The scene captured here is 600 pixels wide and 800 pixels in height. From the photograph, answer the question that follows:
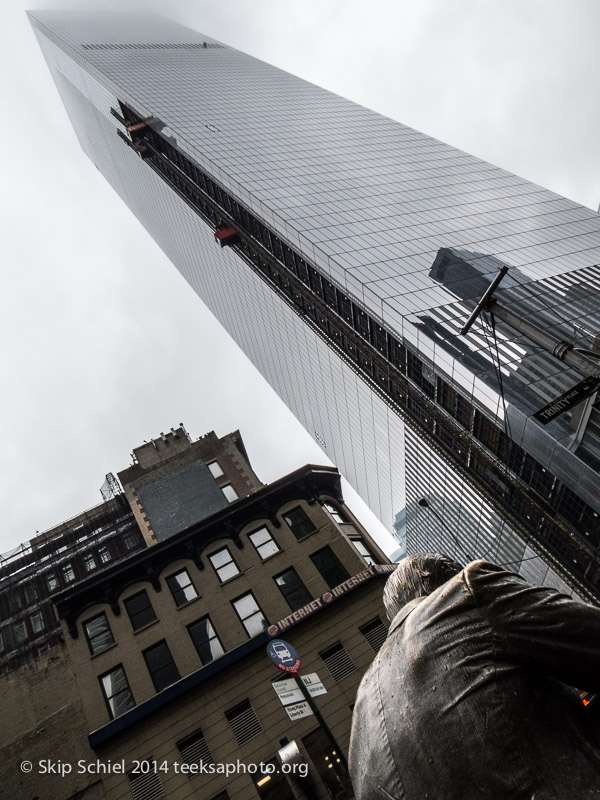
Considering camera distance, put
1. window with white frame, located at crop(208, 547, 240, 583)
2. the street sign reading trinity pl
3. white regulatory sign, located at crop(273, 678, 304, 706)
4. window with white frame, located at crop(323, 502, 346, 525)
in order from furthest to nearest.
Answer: window with white frame, located at crop(323, 502, 346, 525), window with white frame, located at crop(208, 547, 240, 583), white regulatory sign, located at crop(273, 678, 304, 706), the street sign reading trinity pl

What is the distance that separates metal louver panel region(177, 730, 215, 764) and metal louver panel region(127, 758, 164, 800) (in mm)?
1298

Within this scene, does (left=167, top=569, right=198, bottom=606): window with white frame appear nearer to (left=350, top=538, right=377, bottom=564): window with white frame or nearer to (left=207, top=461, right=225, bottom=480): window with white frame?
(left=350, top=538, right=377, bottom=564): window with white frame

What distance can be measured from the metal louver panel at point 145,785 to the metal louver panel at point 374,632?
35.6 ft

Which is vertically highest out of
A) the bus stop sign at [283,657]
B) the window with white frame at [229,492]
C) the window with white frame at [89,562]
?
the window with white frame at [89,562]

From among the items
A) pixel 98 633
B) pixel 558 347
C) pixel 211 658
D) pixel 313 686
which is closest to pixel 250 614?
pixel 211 658

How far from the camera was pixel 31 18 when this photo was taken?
162125 mm

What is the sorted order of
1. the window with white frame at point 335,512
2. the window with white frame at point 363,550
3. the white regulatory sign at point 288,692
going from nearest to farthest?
the white regulatory sign at point 288,692, the window with white frame at point 363,550, the window with white frame at point 335,512

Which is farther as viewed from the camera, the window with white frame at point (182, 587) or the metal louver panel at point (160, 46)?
the metal louver panel at point (160, 46)

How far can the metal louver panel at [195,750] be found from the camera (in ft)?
76.4

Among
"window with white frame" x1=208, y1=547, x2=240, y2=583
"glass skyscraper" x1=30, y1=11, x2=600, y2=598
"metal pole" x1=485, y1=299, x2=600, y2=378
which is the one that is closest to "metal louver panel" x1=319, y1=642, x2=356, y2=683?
"window with white frame" x1=208, y1=547, x2=240, y2=583

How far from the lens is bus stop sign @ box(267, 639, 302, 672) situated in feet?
54.0

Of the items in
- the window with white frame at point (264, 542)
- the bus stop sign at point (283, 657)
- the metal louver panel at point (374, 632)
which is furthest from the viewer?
the window with white frame at point (264, 542)

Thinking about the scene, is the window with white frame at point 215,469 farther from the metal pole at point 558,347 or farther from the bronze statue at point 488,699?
the bronze statue at point 488,699

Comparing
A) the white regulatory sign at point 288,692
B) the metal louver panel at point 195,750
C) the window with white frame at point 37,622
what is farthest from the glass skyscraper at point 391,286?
the window with white frame at point 37,622
